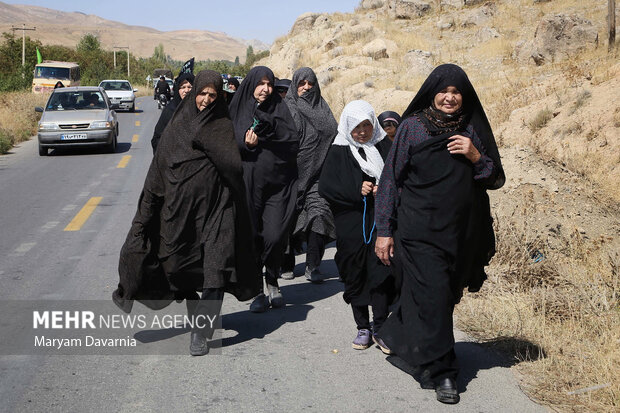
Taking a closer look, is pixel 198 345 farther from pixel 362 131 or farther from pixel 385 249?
pixel 362 131

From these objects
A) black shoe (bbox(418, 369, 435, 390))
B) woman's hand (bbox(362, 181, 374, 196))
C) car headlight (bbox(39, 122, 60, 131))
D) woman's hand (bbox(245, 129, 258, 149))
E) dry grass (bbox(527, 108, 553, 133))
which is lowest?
car headlight (bbox(39, 122, 60, 131))

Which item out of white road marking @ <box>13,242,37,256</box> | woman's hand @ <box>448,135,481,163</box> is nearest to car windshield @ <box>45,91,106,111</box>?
white road marking @ <box>13,242,37,256</box>

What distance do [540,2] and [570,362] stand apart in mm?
33453

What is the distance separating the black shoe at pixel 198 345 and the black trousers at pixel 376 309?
1122 millimetres

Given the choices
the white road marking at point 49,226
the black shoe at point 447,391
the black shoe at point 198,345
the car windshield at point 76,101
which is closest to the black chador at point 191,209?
the black shoe at point 198,345

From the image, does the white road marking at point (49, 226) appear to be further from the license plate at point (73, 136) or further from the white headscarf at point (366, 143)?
the license plate at point (73, 136)

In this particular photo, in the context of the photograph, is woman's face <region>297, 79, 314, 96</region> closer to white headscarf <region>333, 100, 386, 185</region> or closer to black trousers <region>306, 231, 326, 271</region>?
black trousers <region>306, 231, 326, 271</region>

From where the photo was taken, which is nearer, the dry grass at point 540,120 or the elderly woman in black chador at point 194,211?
the elderly woman in black chador at point 194,211

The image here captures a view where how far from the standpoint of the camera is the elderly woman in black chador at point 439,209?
4395 millimetres

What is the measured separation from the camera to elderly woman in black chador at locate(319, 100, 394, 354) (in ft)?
17.4

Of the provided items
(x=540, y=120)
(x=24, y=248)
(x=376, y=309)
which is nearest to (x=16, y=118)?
(x=24, y=248)

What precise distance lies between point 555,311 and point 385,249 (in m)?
1.78

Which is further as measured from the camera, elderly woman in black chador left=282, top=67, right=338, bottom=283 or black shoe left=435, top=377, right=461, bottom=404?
elderly woman in black chador left=282, top=67, right=338, bottom=283

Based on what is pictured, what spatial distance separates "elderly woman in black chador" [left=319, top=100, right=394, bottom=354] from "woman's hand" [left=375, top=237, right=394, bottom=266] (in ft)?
1.39
